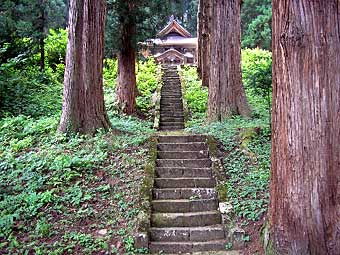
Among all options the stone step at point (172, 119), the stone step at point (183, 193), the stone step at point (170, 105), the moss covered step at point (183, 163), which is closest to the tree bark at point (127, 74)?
the stone step at point (172, 119)

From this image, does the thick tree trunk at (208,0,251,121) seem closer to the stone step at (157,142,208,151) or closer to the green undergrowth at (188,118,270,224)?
the green undergrowth at (188,118,270,224)

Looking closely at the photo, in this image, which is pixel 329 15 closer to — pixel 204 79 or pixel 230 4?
pixel 230 4

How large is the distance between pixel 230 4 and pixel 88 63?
4.68 metres

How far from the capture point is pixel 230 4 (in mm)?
11125

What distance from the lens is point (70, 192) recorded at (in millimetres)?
6609

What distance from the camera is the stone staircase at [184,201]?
5762mm

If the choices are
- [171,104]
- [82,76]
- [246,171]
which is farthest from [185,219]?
[171,104]

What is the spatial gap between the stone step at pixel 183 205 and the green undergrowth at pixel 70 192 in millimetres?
392

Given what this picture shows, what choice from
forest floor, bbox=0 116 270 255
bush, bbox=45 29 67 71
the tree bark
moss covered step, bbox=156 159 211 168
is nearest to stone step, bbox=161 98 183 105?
the tree bark

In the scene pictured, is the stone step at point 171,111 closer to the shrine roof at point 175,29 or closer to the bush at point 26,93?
the bush at point 26,93

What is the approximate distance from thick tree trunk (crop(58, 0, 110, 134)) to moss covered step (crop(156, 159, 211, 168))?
211 centimetres

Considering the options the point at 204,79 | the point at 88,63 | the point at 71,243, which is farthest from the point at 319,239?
the point at 204,79

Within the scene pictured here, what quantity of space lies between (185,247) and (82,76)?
4.97 m

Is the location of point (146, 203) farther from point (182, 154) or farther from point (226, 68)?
point (226, 68)
